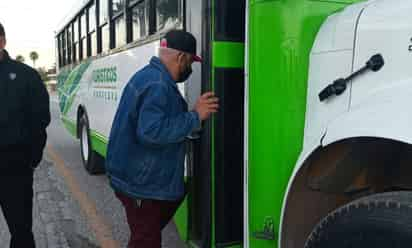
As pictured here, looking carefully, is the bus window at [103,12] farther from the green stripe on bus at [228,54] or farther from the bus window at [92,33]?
the green stripe on bus at [228,54]

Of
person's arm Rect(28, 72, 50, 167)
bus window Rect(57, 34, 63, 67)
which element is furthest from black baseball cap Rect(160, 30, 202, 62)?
bus window Rect(57, 34, 63, 67)

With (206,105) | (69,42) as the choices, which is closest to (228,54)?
(206,105)

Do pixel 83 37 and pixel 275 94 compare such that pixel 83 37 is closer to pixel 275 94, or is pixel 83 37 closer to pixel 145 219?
pixel 145 219

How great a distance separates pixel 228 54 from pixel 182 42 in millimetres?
261

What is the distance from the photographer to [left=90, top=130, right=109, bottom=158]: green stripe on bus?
5.34 meters

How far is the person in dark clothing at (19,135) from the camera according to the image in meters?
3.04

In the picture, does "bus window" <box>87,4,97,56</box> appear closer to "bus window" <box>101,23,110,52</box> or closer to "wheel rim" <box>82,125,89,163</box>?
"bus window" <box>101,23,110,52</box>

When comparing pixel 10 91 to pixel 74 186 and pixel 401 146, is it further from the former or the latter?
pixel 74 186

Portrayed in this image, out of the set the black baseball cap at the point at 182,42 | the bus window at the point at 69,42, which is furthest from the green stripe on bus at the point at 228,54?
the bus window at the point at 69,42

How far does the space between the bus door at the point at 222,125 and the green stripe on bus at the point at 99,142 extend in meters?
2.74

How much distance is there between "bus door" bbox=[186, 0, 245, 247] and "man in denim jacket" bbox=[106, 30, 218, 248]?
9 centimetres

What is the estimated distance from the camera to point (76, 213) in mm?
5082

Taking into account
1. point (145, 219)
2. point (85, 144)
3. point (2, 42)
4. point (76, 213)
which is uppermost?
point (2, 42)

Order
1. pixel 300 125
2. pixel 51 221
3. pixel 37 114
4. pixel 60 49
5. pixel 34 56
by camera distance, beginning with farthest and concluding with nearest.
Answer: pixel 34 56, pixel 60 49, pixel 51 221, pixel 37 114, pixel 300 125
